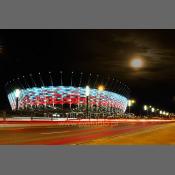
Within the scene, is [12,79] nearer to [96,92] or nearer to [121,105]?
[96,92]

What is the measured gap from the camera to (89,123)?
48062 millimetres

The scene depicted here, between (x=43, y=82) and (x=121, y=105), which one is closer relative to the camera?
(x=43, y=82)

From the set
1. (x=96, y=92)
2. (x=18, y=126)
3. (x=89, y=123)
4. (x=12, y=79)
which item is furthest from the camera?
(x=96, y=92)

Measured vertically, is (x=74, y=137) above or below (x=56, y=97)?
below

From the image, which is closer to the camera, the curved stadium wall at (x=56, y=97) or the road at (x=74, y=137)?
the road at (x=74, y=137)

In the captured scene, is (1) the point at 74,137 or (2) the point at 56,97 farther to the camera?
(2) the point at 56,97

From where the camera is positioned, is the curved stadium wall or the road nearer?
the road

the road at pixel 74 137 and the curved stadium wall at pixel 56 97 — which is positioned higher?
the curved stadium wall at pixel 56 97

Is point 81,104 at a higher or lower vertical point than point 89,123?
higher

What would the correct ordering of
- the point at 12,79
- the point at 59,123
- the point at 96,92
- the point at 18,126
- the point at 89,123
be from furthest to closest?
the point at 96,92, the point at 12,79, the point at 89,123, the point at 59,123, the point at 18,126

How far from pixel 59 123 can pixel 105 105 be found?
12839cm

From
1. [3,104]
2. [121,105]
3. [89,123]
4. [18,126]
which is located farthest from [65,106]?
[18,126]

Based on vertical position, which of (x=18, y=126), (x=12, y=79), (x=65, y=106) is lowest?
(x=18, y=126)

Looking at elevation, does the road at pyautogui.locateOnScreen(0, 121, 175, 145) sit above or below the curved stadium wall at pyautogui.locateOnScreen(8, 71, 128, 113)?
below
